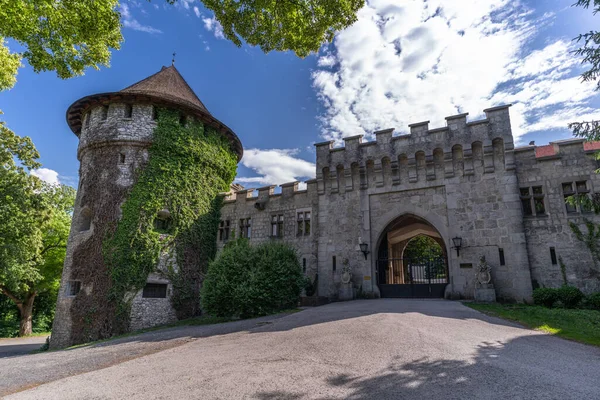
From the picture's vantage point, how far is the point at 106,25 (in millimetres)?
9000

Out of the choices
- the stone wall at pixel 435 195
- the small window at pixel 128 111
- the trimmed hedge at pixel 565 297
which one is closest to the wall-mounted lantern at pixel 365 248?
the stone wall at pixel 435 195

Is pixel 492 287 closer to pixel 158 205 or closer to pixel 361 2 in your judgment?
pixel 361 2

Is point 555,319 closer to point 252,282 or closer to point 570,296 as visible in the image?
point 570,296

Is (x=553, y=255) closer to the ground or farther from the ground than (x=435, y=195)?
closer to the ground

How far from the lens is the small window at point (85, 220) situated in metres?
17.6

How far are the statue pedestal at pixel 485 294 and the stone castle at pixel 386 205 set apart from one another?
616 mm

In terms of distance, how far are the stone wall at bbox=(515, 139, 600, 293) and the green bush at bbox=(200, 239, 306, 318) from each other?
9162mm

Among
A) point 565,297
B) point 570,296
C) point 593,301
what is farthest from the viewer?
point 565,297

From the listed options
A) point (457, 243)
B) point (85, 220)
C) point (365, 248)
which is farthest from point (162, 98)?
point (457, 243)

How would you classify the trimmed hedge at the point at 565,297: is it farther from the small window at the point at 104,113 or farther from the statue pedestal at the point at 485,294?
the small window at the point at 104,113

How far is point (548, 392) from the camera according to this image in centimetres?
428

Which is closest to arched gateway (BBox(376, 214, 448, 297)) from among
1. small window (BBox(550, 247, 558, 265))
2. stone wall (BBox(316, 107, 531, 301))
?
stone wall (BBox(316, 107, 531, 301))

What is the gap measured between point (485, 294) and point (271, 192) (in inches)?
454

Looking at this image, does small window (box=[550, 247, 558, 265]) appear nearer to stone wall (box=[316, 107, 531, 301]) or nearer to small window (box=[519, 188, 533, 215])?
stone wall (box=[316, 107, 531, 301])
